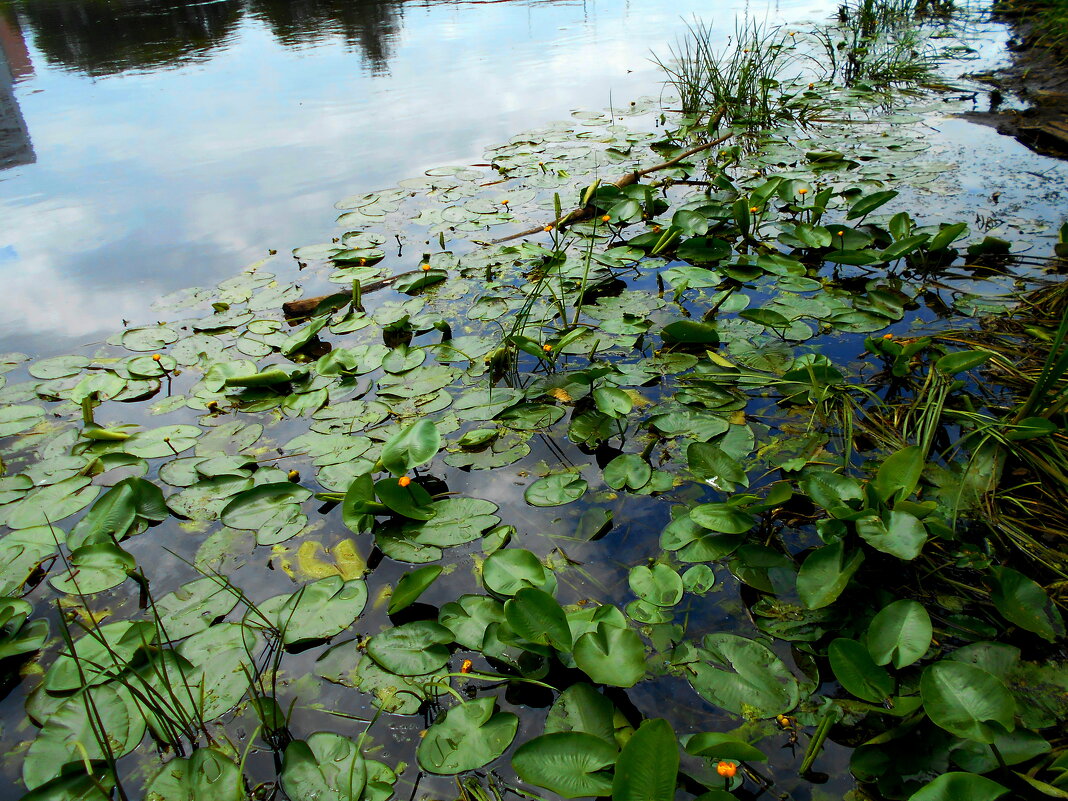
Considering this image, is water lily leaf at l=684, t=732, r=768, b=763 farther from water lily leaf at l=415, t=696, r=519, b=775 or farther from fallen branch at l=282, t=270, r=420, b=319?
fallen branch at l=282, t=270, r=420, b=319

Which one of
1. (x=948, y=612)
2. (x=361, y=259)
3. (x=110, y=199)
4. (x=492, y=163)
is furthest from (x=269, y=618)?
(x=110, y=199)

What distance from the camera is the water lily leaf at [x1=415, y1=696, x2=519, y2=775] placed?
39.0 inches

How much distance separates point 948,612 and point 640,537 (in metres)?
0.55

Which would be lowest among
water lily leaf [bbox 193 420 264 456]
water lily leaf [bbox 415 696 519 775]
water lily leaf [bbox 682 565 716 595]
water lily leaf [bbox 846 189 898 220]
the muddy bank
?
water lily leaf [bbox 415 696 519 775]

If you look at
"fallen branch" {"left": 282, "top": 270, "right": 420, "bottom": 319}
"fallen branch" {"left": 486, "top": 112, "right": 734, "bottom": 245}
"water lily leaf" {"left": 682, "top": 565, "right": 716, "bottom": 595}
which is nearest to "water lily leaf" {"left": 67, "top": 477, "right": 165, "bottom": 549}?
"fallen branch" {"left": 282, "top": 270, "right": 420, "bottom": 319}

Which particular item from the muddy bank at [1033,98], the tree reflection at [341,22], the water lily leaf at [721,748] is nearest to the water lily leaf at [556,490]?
the water lily leaf at [721,748]

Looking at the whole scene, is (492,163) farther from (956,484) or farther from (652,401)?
(956,484)

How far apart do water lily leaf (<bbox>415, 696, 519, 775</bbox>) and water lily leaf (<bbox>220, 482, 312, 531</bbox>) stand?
0.64 meters

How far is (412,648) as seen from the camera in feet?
3.78

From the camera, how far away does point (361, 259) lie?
102 inches

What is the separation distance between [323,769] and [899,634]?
2.95ft

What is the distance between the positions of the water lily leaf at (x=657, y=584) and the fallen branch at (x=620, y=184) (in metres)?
1.52

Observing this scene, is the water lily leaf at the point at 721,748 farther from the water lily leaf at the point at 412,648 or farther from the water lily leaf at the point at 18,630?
the water lily leaf at the point at 18,630

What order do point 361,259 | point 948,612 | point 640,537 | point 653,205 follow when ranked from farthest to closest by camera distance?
point 653,205 < point 361,259 < point 640,537 < point 948,612
